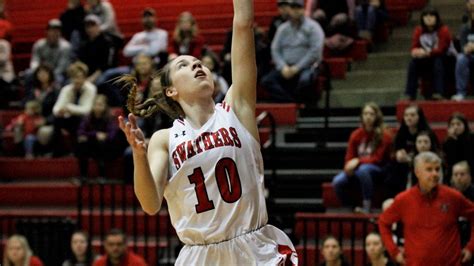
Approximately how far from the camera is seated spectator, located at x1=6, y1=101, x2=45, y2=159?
1336 cm

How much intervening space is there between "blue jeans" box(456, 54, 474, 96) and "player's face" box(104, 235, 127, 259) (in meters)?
4.49

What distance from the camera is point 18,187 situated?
1295cm

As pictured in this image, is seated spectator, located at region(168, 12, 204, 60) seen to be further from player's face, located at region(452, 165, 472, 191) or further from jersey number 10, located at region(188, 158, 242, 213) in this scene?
jersey number 10, located at region(188, 158, 242, 213)

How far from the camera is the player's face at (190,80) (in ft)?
17.7

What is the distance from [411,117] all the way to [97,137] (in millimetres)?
3936

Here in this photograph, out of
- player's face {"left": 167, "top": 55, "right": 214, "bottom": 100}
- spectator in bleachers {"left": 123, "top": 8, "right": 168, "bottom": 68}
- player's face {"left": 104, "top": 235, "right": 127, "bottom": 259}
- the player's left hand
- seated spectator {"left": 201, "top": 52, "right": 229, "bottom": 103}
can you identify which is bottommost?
player's face {"left": 104, "top": 235, "right": 127, "bottom": 259}

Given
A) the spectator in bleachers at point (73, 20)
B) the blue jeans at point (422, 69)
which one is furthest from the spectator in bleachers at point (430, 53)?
the spectator in bleachers at point (73, 20)

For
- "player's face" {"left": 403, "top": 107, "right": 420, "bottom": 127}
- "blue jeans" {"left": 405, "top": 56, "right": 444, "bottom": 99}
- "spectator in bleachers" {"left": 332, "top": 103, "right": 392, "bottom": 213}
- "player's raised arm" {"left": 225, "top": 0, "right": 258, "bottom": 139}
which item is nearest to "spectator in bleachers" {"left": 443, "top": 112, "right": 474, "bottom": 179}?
"player's face" {"left": 403, "top": 107, "right": 420, "bottom": 127}

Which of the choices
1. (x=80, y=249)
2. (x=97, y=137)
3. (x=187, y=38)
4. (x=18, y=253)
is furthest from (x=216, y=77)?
(x=18, y=253)

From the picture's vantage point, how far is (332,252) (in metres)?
9.54

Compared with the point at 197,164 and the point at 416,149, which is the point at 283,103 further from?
the point at 197,164

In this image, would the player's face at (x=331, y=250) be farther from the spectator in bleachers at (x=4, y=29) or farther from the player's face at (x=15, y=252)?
the spectator in bleachers at (x=4, y=29)

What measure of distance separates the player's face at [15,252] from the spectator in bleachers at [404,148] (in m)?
3.78

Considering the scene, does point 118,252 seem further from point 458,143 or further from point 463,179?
point 458,143
